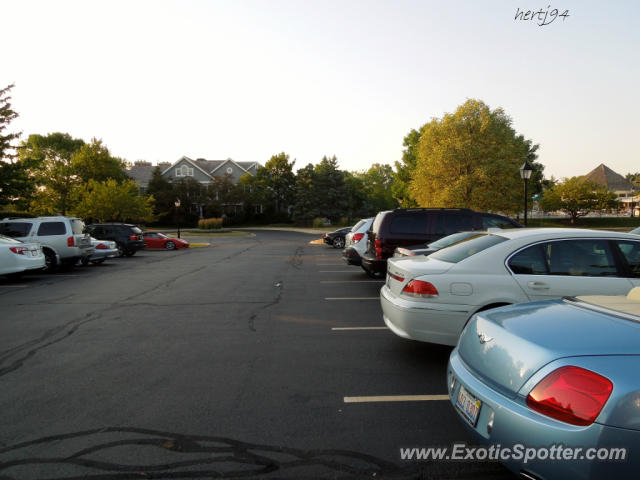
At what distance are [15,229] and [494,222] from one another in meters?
15.9

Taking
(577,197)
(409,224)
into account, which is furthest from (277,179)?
(409,224)

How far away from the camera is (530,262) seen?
5.10 metres

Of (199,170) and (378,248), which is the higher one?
(199,170)

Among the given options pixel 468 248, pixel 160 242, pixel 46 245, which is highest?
pixel 468 248

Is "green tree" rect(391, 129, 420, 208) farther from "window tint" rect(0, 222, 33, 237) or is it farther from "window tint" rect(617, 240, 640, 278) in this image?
"window tint" rect(617, 240, 640, 278)

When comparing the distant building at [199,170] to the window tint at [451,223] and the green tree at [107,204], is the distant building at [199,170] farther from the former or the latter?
the window tint at [451,223]

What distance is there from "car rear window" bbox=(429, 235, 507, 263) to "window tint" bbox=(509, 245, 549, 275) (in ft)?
1.03

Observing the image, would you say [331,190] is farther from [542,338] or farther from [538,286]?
[542,338]

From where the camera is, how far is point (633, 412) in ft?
6.73

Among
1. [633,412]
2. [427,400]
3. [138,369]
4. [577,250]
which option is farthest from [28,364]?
[577,250]

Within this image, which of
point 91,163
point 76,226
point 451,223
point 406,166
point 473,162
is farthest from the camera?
point 406,166

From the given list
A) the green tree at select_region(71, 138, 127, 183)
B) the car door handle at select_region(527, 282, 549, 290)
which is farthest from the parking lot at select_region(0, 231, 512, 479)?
the green tree at select_region(71, 138, 127, 183)

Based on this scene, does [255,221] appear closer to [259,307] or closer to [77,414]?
[259,307]

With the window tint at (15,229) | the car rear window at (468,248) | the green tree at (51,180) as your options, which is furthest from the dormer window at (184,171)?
the car rear window at (468,248)
